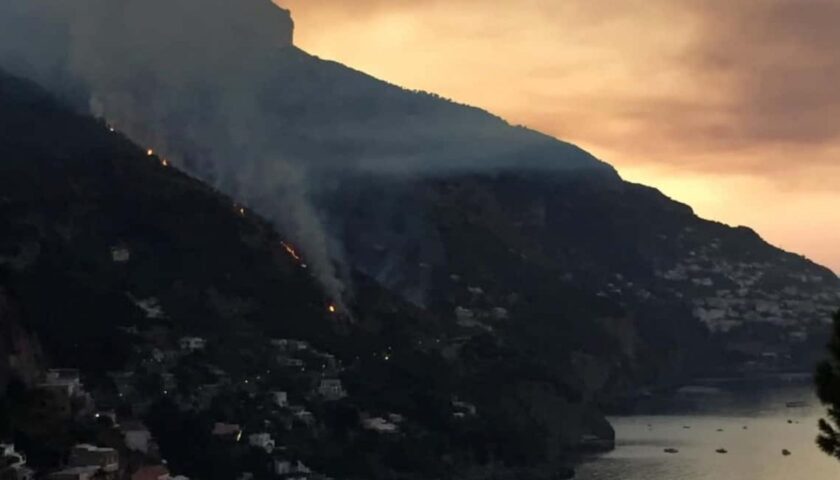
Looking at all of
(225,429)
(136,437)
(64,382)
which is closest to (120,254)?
(225,429)

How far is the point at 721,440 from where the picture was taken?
247 ft

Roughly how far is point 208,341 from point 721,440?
32.3m

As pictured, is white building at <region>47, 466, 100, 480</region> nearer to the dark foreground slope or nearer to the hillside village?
the hillside village

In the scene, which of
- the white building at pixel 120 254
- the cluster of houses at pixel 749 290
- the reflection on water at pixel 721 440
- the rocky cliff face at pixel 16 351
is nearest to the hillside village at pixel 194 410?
the rocky cliff face at pixel 16 351

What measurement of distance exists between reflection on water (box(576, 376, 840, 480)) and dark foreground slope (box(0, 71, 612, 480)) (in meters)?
2.84

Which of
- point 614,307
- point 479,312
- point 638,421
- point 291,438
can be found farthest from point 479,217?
point 291,438

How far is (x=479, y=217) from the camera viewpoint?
12988 centimetres

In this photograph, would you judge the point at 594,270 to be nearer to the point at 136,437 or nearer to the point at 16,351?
the point at 136,437

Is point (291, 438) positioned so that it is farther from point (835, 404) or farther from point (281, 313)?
point (835, 404)

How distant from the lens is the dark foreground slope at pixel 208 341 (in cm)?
4894

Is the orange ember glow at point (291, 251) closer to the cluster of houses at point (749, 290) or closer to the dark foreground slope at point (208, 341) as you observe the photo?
the dark foreground slope at point (208, 341)

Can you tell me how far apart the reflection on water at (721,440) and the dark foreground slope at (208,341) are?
2844mm

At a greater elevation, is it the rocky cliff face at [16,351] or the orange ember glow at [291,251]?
the orange ember glow at [291,251]

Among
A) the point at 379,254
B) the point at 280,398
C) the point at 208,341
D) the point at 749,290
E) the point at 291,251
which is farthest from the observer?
the point at 749,290
